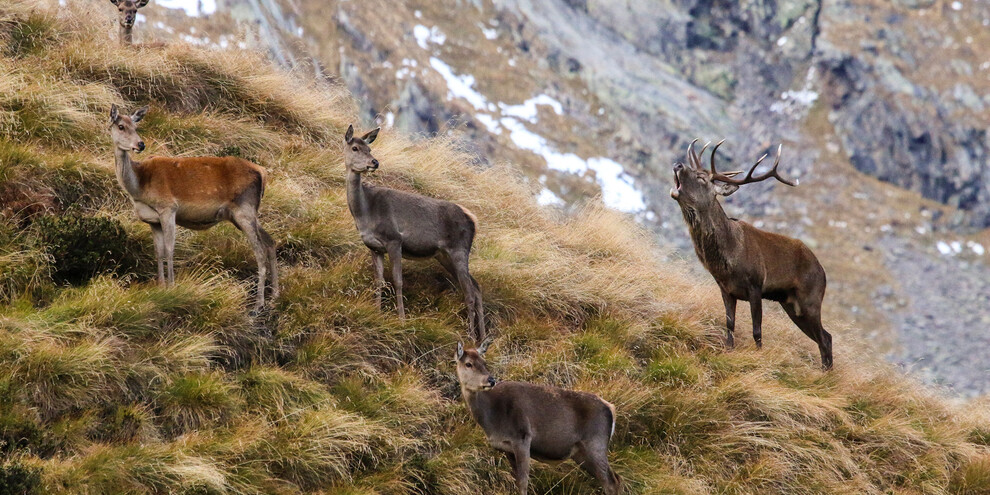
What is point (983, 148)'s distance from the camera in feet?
446

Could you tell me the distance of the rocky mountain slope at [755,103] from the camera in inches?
4542

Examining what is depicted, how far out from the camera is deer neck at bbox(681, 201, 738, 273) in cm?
1036

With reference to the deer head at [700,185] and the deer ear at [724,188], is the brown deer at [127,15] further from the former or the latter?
the deer ear at [724,188]

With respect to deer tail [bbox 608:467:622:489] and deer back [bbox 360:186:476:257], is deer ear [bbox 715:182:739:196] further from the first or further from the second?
deer tail [bbox 608:467:622:489]

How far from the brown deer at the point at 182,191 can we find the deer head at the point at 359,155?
726 millimetres

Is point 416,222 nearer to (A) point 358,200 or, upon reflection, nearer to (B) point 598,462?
(A) point 358,200

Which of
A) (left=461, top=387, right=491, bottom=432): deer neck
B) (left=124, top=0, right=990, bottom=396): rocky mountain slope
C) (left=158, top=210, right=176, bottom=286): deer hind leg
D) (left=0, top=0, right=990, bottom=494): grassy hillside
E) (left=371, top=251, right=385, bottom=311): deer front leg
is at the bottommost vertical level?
(left=124, top=0, right=990, bottom=396): rocky mountain slope

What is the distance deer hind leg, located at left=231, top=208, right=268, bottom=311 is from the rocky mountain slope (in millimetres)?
92716

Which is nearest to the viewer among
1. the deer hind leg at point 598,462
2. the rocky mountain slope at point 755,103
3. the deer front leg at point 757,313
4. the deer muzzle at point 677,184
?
the deer hind leg at point 598,462

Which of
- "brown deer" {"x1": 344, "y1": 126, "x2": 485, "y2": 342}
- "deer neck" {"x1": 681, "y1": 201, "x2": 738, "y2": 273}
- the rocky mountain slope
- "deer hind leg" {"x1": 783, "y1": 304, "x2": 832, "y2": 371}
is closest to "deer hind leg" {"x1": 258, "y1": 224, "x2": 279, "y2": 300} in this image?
"brown deer" {"x1": 344, "y1": 126, "x2": 485, "y2": 342}

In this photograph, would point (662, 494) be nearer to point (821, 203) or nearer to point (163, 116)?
point (163, 116)

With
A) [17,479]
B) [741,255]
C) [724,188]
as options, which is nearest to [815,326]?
[741,255]

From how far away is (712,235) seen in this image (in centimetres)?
1040

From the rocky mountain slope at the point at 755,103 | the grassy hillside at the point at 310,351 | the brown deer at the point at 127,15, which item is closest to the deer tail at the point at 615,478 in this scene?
the grassy hillside at the point at 310,351
